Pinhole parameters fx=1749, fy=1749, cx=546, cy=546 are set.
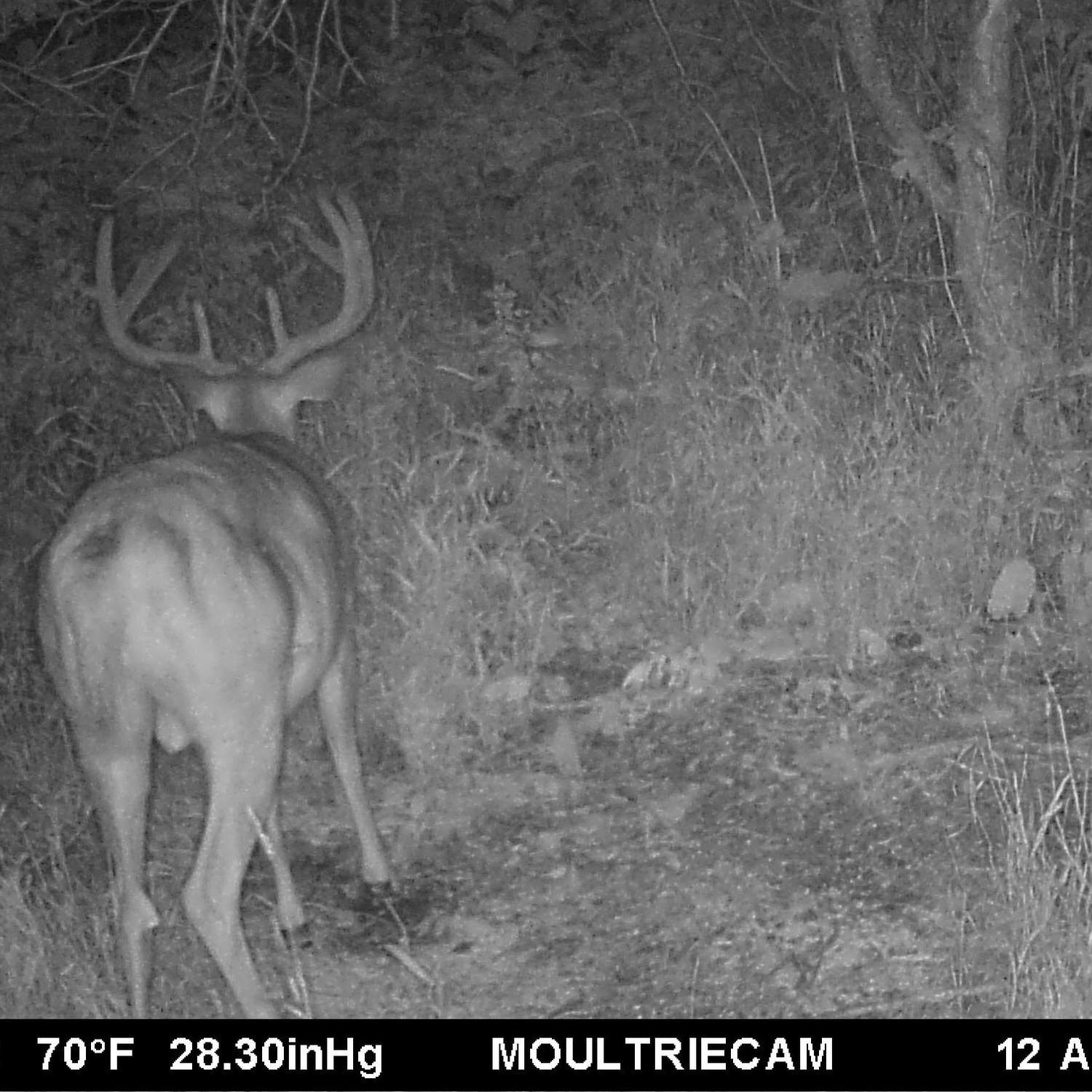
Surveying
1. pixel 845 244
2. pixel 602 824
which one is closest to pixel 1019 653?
pixel 602 824

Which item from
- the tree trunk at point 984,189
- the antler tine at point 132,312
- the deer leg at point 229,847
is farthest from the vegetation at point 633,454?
the antler tine at point 132,312

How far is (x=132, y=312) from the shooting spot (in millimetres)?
4008

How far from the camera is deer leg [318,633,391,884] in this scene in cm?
398

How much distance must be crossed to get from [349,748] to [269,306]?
41.1 inches

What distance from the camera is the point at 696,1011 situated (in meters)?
3.39

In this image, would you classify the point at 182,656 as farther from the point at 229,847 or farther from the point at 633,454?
the point at 633,454

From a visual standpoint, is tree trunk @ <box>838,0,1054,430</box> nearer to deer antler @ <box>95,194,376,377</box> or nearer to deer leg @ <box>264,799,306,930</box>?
deer antler @ <box>95,194,376,377</box>

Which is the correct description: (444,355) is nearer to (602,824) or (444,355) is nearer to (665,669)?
(665,669)

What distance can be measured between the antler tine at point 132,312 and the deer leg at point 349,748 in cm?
72

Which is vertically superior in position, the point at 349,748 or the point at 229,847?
the point at 349,748

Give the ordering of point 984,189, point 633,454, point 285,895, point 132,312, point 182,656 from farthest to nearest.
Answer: point 633,454 < point 984,189 < point 132,312 < point 285,895 < point 182,656

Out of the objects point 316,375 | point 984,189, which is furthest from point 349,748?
point 984,189

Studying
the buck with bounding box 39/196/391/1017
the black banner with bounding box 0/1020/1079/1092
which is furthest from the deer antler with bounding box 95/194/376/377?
the black banner with bounding box 0/1020/1079/1092

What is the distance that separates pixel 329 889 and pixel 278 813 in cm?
31
